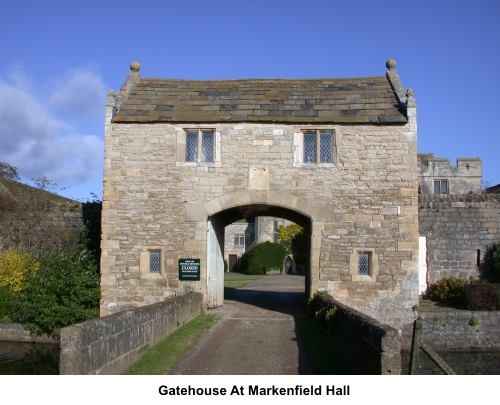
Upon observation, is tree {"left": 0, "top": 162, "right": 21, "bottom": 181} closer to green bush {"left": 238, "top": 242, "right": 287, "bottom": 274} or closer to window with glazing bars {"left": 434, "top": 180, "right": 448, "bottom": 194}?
green bush {"left": 238, "top": 242, "right": 287, "bottom": 274}

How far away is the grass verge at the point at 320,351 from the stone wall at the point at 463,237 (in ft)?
28.4

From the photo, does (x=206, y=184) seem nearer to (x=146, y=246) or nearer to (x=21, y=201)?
(x=146, y=246)

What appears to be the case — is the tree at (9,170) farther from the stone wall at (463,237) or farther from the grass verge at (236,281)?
the stone wall at (463,237)

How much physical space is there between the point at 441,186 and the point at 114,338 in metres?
39.9

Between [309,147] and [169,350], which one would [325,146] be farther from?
[169,350]

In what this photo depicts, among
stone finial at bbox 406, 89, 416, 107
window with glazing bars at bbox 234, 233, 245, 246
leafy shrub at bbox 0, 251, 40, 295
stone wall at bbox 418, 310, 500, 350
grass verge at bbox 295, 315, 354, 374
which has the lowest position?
stone wall at bbox 418, 310, 500, 350

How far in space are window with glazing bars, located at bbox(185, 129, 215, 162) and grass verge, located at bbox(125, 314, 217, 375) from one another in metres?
4.88

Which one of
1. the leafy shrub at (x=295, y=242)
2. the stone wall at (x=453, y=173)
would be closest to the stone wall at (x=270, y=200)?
the stone wall at (x=453, y=173)

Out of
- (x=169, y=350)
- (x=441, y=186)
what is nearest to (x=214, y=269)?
(x=169, y=350)

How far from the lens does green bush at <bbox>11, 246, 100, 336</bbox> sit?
15.3m

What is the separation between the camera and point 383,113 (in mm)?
16125

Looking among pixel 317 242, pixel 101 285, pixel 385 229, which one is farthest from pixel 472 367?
pixel 101 285

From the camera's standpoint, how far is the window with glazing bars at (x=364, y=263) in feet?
51.6

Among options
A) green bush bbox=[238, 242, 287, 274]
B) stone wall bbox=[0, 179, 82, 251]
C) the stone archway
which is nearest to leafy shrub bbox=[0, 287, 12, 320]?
stone wall bbox=[0, 179, 82, 251]
